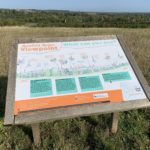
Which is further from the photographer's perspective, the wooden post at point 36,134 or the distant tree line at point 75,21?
the distant tree line at point 75,21

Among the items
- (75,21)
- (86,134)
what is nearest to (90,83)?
(86,134)

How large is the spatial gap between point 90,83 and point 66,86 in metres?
0.35

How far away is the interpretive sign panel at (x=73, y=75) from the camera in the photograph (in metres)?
3.88

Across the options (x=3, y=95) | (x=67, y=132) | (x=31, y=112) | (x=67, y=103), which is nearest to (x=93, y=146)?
(x=67, y=132)

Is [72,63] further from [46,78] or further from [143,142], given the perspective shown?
[143,142]

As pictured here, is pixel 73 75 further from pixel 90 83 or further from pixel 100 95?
pixel 100 95

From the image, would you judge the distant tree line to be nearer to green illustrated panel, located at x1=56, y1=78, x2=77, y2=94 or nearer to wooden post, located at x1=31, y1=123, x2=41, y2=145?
green illustrated panel, located at x1=56, y1=78, x2=77, y2=94

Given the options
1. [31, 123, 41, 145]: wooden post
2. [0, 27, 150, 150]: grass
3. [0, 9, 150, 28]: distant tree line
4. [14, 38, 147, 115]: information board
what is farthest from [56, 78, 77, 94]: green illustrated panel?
Result: [0, 9, 150, 28]: distant tree line

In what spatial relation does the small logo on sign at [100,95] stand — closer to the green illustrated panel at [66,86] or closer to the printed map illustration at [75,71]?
the printed map illustration at [75,71]

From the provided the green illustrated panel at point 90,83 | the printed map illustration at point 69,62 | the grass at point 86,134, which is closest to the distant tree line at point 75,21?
the grass at point 86,134

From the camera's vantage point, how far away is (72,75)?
418 cm

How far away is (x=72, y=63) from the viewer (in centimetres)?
438

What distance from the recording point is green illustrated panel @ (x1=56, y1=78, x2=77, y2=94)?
3.96 m

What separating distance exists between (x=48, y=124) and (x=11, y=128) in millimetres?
620
